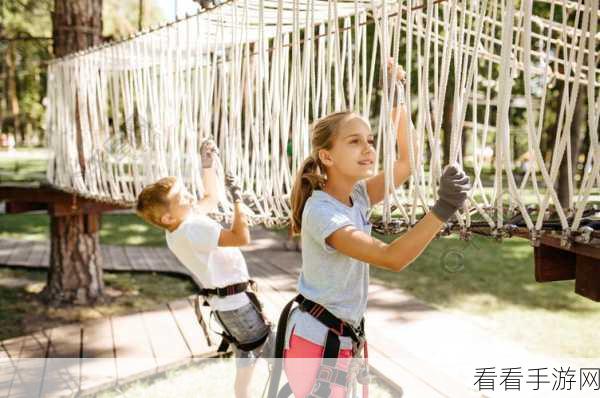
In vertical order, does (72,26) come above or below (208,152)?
Answer: above

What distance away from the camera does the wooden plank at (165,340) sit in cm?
288

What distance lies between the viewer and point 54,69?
12.5ft

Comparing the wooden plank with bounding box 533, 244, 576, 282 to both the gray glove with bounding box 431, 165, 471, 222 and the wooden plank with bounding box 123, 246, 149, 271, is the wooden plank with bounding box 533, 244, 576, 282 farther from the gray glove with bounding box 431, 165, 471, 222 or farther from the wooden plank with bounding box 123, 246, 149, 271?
the wooden plank with bounding box 123, 246, 149, 271

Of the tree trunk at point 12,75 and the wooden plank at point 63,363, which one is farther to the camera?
the tree trunk at point 12,75

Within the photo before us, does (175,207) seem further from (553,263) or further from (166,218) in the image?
(553,263)

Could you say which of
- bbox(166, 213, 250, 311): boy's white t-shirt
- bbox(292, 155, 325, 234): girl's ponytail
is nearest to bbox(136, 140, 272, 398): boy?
bbox(166, 213, 250, 311): boy's white t-shirt

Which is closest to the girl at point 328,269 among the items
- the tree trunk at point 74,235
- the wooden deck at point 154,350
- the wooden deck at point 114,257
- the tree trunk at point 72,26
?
the wooden deck at point 154,350

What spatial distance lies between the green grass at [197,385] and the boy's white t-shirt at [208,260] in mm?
678

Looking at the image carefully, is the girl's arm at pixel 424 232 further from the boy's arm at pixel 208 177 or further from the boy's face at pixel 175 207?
the boy's arm at pixel 208 177

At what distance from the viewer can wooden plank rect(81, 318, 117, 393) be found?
2.63 metres

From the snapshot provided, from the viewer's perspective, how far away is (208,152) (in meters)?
2.06

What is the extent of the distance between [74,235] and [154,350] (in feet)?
5.41

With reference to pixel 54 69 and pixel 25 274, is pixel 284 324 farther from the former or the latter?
pixel 25 274

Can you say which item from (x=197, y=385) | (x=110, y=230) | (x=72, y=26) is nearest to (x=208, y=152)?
(x=197, y=385)
